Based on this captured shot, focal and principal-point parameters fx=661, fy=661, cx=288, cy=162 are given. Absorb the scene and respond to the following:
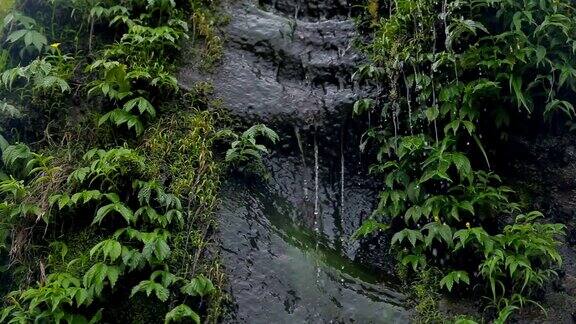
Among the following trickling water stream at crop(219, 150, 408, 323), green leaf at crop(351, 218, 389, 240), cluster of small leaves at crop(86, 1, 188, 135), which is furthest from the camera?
cluster of small leaves at crop(86, 1, 188, 135)

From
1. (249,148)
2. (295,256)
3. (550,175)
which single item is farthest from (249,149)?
(550,175)

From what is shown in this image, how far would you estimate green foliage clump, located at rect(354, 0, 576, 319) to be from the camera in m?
4.81

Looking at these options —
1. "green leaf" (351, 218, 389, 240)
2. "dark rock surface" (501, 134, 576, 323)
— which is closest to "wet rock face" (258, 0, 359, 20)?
"dark rock surface" (501, 134, 576, 323)

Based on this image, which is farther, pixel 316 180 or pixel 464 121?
pixel 316 180

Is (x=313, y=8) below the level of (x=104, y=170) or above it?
above

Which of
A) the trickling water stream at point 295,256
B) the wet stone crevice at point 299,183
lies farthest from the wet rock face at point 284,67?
the trickling water stream at point 295,256

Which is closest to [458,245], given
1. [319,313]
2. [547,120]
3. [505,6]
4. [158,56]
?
[319,313]

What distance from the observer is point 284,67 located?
6145 millimetres

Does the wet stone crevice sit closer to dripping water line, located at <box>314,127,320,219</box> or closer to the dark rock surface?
dripping water line, located at <box>314,127,320,219</box>

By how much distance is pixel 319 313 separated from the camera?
4.72m

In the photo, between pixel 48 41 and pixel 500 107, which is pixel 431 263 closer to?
pixel 500 107

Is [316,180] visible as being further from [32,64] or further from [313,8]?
[32,64]

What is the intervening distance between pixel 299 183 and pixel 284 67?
1160 millimetres

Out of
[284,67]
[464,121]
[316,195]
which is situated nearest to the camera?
[464,121]
